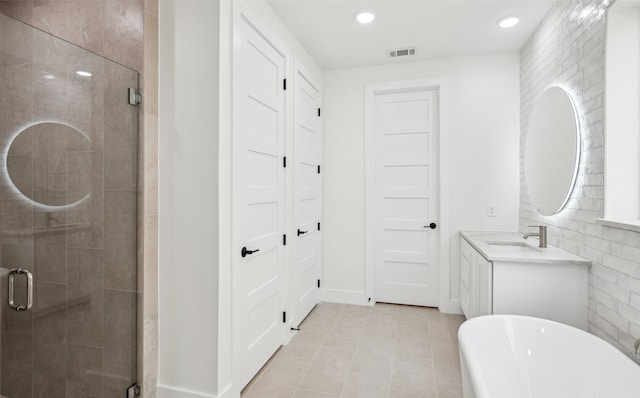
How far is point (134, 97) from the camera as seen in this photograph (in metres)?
1.84

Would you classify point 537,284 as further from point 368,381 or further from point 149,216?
point 149,216

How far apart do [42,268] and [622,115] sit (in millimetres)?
2950

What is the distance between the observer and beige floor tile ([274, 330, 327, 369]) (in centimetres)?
248

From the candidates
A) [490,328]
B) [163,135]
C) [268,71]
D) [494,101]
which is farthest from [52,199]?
[494,101]

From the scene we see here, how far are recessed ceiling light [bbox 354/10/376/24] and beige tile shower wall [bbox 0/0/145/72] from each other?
1.57m

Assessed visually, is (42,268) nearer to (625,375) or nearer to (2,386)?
(2,386)

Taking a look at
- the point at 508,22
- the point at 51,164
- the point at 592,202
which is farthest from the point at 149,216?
the point at 508,22

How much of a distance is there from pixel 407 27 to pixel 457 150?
134 cm

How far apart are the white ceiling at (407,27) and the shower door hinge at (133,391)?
267 centimetres

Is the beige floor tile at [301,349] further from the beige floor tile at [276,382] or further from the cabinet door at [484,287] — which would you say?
the cabinet door at [484,287]

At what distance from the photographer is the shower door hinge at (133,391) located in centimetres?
183

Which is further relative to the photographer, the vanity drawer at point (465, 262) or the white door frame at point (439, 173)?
the white door frame at point (439, 173)

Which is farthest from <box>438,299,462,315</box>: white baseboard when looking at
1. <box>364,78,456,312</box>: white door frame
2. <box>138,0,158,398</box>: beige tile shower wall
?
<box>138,0,158,398</box>: beige tile shower wall

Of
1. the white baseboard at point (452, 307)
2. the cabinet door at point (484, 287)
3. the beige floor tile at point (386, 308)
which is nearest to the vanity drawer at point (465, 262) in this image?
the white baseboard at point (452, 307)
